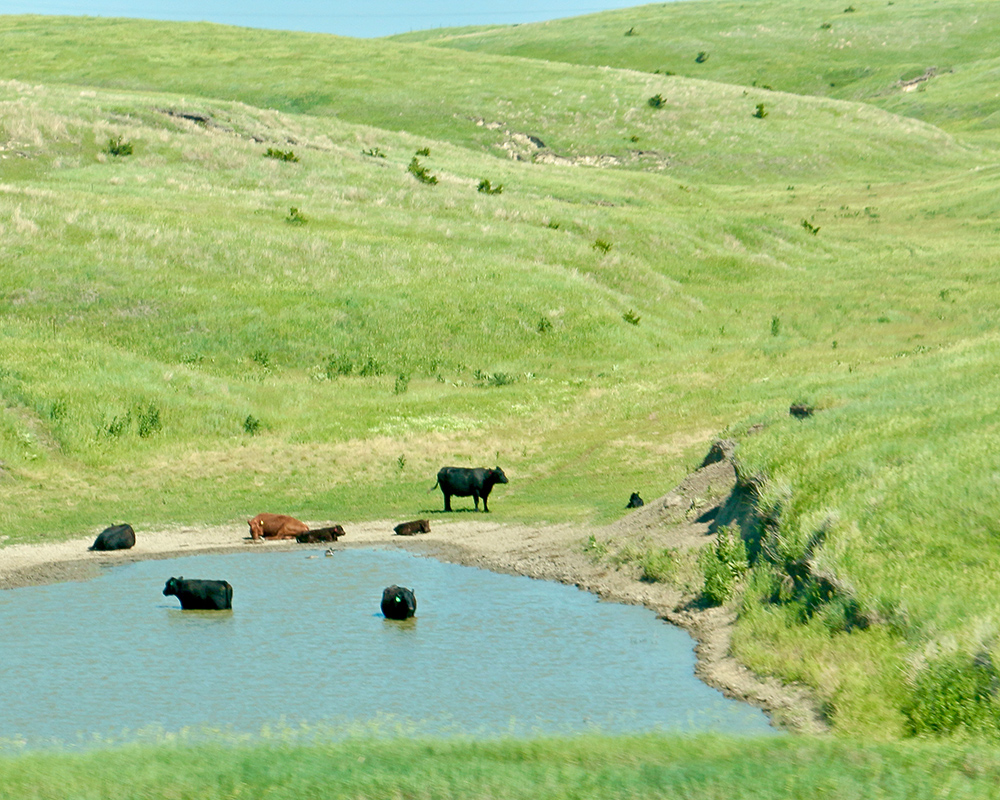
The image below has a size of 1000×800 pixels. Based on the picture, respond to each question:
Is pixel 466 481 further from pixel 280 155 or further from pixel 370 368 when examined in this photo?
pixel 280 155

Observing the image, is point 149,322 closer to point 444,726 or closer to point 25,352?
point 25,352

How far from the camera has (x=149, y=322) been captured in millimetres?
40125

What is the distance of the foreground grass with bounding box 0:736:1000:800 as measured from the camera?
7.91 metres

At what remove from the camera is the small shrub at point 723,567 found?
16656mm

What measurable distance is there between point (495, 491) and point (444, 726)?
16783mm

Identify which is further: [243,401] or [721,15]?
[721,15]

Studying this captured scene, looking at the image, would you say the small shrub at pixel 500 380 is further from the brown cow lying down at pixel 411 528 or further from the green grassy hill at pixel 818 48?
the green grassy hill at pixel 818 48

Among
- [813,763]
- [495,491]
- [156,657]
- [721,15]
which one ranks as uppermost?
[721,15]

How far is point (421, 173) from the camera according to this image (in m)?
68.3

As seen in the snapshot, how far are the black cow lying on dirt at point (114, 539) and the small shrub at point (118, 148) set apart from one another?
1823 inches

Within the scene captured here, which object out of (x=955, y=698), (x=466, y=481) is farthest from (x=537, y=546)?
(x=955, y=698)

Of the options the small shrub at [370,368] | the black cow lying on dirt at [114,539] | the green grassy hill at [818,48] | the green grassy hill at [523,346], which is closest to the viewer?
the green grassy hill at [523,346]

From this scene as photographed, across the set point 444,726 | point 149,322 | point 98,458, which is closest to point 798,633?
point 444,726

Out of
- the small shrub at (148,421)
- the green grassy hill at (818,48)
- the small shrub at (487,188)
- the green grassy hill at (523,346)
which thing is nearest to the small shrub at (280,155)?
the green grassy hill at (523,346)
